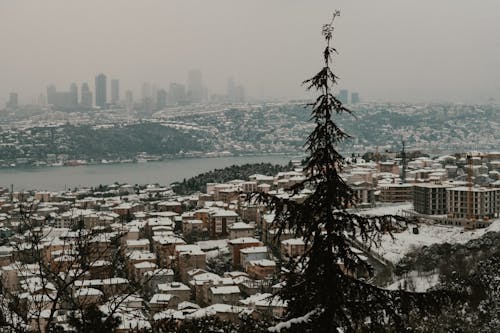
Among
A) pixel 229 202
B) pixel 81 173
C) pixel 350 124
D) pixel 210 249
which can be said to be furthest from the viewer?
pixel 350 124

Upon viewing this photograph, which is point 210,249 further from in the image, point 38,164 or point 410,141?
point 410,141

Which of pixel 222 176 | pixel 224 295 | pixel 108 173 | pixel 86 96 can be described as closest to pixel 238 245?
pixel 224 295

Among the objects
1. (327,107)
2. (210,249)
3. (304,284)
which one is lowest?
(210,249)

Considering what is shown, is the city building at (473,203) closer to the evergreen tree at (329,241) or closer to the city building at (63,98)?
the evergreen tree at (329,241)

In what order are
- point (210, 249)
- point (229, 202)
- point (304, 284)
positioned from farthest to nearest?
point (229, 202) < point (210, 249) < point (304, 284)

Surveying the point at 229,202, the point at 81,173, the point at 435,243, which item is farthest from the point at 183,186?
the point at 81,173

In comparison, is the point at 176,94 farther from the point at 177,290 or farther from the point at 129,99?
the point at 177,290

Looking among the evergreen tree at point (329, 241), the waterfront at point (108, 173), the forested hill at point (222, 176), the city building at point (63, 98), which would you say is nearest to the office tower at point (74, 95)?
the city building at point (63, 98)
